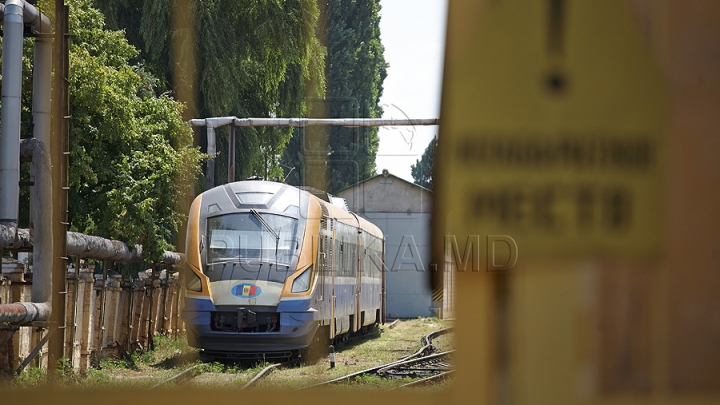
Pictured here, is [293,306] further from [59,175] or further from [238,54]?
[238,54]

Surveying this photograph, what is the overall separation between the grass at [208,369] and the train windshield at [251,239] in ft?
5.26

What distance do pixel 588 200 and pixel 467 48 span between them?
0.68 feet

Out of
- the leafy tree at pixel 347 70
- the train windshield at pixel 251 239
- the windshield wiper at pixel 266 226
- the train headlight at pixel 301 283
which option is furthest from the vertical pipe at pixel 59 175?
the leafy tree at pixel 347 70

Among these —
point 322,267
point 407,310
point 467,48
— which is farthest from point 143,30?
point 467,48

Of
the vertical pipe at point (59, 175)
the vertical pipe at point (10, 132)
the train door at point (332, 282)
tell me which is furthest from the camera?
the train door at point (332, 282)

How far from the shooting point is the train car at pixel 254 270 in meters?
13.0

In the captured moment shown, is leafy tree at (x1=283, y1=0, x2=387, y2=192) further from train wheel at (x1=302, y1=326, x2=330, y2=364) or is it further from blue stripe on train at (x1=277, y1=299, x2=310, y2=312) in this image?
blue stripe on train at (x1=277, y1=299, x2=310, y2=312)

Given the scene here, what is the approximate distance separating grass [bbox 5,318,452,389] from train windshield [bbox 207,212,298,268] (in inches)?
63.1

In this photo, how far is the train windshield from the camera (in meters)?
13.1

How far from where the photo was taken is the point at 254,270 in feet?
43.0

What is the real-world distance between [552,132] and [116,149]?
13431mm

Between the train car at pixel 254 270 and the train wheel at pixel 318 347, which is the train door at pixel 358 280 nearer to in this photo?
the train wheel at pixel 318 347

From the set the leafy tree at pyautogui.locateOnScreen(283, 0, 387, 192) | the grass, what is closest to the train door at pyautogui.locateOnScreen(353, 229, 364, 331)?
the grass

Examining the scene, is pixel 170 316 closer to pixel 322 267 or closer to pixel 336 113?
pixel 322 267
